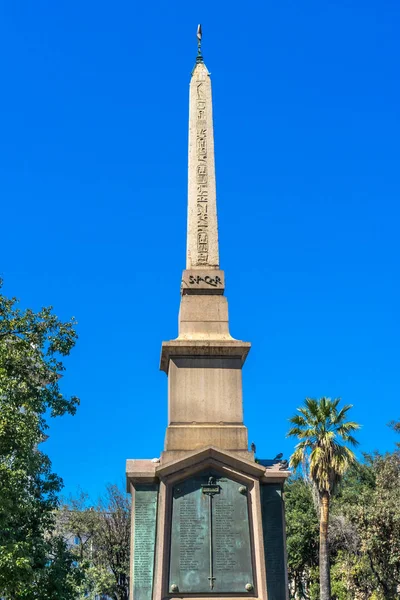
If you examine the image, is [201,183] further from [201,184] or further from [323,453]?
→ [323,453]

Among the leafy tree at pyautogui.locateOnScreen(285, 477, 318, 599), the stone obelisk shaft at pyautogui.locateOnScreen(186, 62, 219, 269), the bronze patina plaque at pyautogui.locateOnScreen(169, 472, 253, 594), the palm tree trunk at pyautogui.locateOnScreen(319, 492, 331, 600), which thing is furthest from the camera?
the leafy tree at pyautogui.locateOnScreen(285, 477, 318, 599)

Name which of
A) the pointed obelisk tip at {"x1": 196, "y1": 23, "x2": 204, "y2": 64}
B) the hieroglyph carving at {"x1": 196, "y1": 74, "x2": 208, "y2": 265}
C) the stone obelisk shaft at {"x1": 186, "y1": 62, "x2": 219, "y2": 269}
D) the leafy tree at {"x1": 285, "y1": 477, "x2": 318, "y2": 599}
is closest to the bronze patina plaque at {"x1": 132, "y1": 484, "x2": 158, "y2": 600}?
the stone obelisk shaft at {"x1": 186, "y1": 62, "x2": 219, "y2": 269}

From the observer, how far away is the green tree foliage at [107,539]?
3892cm

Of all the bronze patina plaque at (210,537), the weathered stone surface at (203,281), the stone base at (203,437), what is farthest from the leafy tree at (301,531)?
the bronze patina plaque at (210,537)

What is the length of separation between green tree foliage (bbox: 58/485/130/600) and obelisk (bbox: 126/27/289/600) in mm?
27904

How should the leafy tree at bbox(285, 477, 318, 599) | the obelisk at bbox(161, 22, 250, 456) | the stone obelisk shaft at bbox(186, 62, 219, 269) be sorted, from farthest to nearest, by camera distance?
the leafy tree at bbox(285, 477, 318, 599) < the stone obelisk shaft at bbox(186, 62, 219, 269) < the obelisk at bbox(161, 22, 250, 456)

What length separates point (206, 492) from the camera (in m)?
11.9

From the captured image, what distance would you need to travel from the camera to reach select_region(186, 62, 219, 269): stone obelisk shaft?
558 inches

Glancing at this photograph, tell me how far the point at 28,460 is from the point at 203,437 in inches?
309

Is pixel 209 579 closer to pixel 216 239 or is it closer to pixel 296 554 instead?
pixel 216 239

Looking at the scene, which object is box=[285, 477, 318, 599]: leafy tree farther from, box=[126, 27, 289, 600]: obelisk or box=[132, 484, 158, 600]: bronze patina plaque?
box=[132, 484, 158, 600]: bronze patina plaque

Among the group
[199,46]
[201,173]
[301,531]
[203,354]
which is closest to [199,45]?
[199,46]

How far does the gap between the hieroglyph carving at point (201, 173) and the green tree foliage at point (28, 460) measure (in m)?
7.31

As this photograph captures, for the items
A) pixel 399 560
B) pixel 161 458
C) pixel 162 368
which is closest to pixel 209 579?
pixel 161 458
